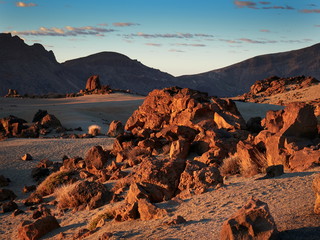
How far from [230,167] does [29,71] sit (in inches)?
5251

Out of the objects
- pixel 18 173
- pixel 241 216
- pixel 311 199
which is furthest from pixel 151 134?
pixel 241 216

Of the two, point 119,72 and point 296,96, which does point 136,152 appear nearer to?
point 296,96

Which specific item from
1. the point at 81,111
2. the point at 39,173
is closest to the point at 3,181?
the point at 39,173

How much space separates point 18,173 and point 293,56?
18912 cm

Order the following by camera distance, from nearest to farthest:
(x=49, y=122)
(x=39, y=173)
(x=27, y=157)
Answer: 1. (x=39, y=173)
2. (x=27, y=157)
3. (x=49, y=122)

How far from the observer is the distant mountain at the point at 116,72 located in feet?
443

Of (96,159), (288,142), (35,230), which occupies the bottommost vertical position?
(35,230)

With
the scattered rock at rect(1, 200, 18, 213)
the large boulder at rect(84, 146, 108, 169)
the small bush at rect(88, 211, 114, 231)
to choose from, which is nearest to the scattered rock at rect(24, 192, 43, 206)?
the scattered rock at rect(1, 200, 18, 213)

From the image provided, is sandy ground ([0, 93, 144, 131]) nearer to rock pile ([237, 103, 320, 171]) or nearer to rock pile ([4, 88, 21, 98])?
rock pile ([4, 88, 21, 98])

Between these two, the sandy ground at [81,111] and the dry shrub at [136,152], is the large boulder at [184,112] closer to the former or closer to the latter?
the dry shrub at [136,152]

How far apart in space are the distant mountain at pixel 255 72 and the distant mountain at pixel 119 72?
10288 millimetres

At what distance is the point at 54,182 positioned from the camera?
16.1m

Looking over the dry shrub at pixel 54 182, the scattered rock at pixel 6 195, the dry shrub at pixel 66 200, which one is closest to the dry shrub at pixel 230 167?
the dry shrub at pixel 66 200

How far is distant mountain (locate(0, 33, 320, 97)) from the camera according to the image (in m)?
135
